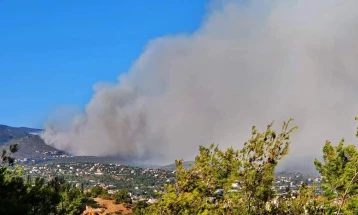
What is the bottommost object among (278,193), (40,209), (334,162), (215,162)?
(40,209)

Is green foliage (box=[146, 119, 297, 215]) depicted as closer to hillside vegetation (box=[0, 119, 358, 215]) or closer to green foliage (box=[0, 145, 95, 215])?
hillside vegetation (box=[0, 119, 358, 215])

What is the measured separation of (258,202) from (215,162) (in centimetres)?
283

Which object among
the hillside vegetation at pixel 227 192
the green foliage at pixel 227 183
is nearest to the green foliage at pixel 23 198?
the hillside vegetation at pixel 227 192

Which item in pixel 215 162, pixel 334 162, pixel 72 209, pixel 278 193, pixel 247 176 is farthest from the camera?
pixel 72 209

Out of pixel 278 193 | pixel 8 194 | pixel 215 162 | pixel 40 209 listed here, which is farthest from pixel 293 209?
pixel 8 194

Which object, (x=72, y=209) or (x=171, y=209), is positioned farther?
(x=72, y=209)

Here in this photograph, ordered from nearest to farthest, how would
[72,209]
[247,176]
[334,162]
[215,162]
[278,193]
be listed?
1. [247,176]
2. [278,193]
3. [215,162]
4. [334,162]
5. [72,209]

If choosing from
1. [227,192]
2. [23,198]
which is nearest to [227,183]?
[227,192]

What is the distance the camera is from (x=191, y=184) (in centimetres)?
1678

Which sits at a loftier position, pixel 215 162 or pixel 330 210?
pixel 215 162

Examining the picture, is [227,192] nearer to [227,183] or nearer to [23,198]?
[227,183]

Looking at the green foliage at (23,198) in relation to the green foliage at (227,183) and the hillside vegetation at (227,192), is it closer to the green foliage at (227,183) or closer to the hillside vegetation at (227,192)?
the hillside vegetation at (227,192)

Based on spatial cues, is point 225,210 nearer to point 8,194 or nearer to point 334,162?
point 8,194

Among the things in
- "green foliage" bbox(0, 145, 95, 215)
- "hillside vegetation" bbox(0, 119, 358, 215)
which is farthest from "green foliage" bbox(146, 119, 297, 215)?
"green foliage" bbox(0, 145, 95, 215)
